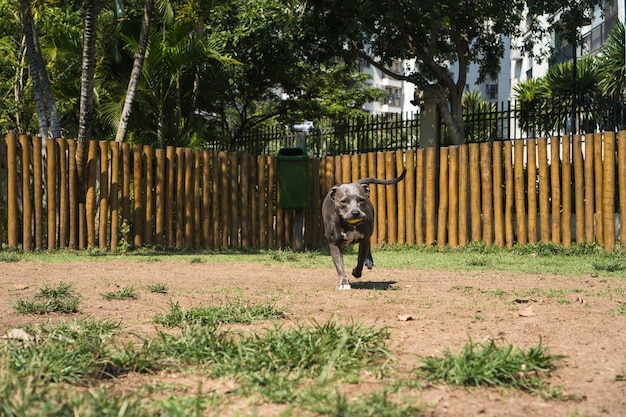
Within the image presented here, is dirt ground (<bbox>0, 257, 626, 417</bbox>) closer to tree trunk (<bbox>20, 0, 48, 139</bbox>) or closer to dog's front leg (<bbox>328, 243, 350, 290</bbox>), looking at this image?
dog's front leg (<bbox>328, 243, 350, 290</bbox>)

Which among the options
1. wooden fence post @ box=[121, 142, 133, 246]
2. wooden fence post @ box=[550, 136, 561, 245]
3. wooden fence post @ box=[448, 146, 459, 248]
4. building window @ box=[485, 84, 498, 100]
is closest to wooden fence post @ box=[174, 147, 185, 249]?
wooden fence post @ box=[121, 142, 133, 246]

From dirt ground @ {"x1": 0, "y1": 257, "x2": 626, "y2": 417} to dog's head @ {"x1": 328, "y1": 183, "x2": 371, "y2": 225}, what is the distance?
0.68 metres

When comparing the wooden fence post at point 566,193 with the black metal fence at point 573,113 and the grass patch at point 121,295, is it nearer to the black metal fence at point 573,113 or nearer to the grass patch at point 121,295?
the black metal fence at point 573,113

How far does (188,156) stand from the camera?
12.8 m

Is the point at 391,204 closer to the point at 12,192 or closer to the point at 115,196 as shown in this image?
the point at 115,196

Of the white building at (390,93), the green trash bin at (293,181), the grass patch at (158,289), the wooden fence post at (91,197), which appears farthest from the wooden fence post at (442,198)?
the white building at (390,93)

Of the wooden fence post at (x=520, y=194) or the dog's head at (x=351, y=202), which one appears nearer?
the dog's head at (x=351, y=202)

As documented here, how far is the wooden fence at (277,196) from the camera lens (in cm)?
1132

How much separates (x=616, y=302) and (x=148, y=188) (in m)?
8.13

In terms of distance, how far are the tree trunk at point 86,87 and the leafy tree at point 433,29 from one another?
18.8ft

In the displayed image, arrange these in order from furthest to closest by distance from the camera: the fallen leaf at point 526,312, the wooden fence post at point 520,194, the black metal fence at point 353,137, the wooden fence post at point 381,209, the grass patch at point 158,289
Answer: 1. the black metal fence at point 353,137
2. the wooden fence post at point 381,209
3. the wooden fence post at point 520,194
4. the grass patch at point 158,289
5. the fallen leaf at point 526,312

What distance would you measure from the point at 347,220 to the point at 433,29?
9.86 metres

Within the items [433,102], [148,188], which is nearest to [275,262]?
[148,188]

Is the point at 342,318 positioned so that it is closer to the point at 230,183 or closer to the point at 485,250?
the point at 485,250
